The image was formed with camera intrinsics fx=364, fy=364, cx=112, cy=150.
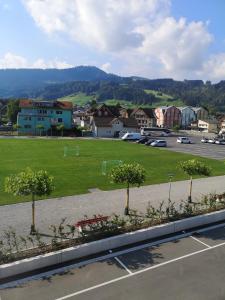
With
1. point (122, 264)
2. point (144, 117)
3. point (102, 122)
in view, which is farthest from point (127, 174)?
point (144, 117)

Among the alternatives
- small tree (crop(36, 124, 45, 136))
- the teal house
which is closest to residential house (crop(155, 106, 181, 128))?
the teal house

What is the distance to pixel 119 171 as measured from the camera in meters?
21.5

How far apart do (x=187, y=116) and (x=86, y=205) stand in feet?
483

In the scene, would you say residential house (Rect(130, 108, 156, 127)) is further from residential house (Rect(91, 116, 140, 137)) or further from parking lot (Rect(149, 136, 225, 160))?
parking lot (Rect(149, 136, 225, 160))

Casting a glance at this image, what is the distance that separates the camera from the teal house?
292 ft

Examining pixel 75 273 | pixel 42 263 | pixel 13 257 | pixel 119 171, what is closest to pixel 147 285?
pixel 75 273

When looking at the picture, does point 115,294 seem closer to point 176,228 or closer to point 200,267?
point 200,267

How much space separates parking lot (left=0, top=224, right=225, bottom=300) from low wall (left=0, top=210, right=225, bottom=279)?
500 mm

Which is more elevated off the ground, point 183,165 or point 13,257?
point 183,165

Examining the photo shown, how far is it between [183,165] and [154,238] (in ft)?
26.8

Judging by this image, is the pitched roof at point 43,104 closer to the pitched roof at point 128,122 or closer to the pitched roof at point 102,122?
the pitched roof at point 102,122

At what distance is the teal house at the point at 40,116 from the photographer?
88.9 m

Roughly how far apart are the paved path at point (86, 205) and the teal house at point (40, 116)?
6222cm

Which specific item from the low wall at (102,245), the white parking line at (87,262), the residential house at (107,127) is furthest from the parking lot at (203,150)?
the white parking line at (87,262)
